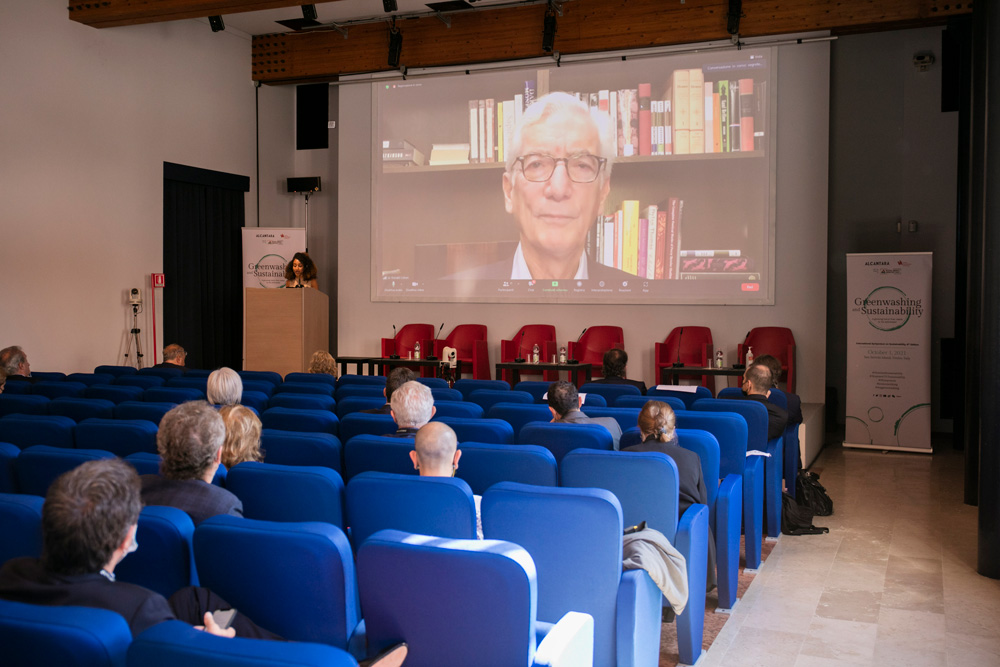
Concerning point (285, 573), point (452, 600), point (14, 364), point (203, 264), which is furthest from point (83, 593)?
point (203, 264)

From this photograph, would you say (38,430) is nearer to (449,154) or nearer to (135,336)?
(135,336)

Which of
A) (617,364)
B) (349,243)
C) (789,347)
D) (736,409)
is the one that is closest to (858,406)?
(789,347)

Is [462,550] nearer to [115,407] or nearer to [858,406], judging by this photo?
[115,407]

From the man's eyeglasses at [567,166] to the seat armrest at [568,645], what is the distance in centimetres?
803

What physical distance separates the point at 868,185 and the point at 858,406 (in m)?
2.61

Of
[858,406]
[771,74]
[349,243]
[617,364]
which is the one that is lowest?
[858,406]

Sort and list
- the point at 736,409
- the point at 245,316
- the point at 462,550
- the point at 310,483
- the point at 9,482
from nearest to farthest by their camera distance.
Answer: the point at 462,550 < the point at 310,483 < the point at 9,482 < the point at 736,409 < the point at 245,316

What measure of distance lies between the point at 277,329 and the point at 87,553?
8.70 m

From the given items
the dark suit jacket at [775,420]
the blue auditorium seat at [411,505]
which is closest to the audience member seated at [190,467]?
the blue auditorium seat at [411,505]

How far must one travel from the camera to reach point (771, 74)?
878 cm

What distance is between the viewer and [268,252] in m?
10.9

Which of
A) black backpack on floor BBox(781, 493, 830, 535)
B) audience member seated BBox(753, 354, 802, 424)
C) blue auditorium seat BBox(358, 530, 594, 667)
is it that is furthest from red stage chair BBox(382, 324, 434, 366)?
blue auditorium seat BBox(358, 530, 594, 667)

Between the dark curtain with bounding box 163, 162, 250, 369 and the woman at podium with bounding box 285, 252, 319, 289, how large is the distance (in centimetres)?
117

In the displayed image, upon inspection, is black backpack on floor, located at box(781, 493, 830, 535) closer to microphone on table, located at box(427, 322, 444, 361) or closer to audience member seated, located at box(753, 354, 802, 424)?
audience member seated, located at box(753, 354, 802, 424)
